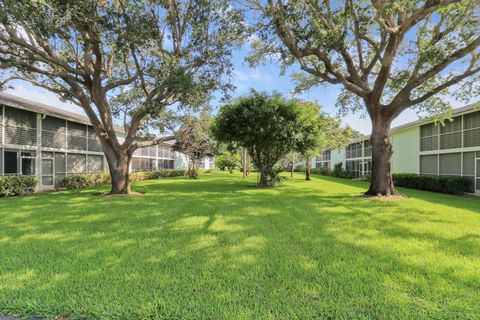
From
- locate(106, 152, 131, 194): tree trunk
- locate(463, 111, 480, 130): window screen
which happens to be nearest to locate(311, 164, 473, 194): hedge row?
locate(463, 111, 480, 130): window screen

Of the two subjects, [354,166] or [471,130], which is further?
[354,166]

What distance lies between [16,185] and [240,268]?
14201 millimetres

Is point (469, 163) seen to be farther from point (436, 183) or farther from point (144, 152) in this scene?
point (144, 152)

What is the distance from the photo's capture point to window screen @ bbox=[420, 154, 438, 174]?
18.8 meters

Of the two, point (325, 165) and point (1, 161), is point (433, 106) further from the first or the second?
point (325, 165)

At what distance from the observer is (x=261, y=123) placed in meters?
15.0

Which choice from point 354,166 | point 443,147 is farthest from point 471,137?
point 354,166

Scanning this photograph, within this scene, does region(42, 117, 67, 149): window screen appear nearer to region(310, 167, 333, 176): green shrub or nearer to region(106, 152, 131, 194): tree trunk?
region(106, 152, 131, 194): tree trunk

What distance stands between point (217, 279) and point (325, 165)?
45.4 meters

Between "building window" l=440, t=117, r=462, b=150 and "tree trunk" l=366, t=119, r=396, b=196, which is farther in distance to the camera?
"building window" l=440, t=117, r=462, b=150

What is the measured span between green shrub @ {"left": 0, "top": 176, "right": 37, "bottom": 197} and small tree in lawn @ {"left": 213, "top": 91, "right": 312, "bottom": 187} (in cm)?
1005

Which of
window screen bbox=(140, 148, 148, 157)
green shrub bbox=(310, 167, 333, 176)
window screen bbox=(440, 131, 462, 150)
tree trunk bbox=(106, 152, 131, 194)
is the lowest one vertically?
green shrub bbox=(310, 167, 333, 176)

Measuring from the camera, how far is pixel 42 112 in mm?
15469

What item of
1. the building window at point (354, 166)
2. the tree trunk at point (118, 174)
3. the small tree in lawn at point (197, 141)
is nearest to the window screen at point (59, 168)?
the tree trunk at point (118, 174)
